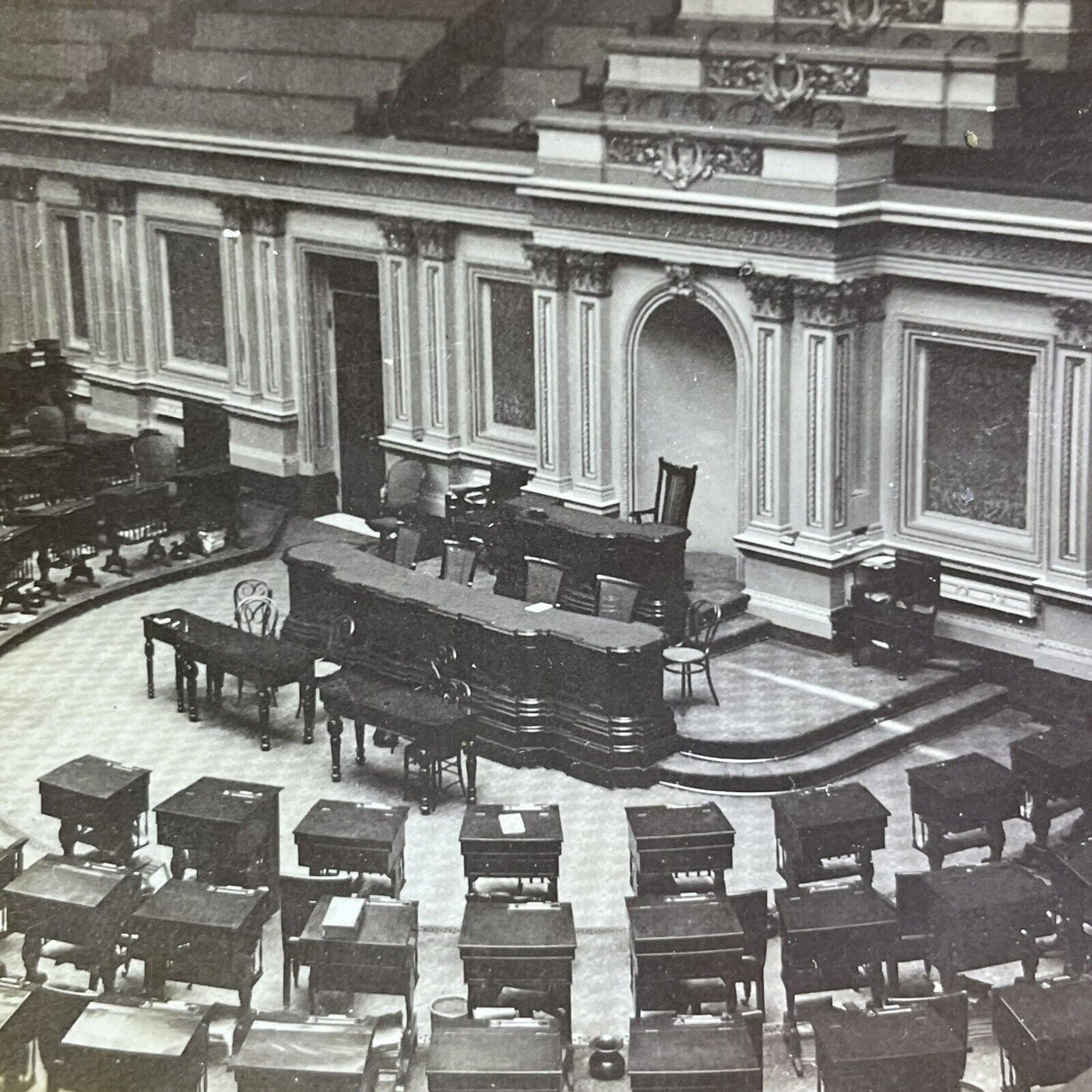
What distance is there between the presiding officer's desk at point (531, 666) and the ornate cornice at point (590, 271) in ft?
11.1

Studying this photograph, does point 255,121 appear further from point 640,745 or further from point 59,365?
point 640,745

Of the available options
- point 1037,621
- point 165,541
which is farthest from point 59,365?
point 1037,621

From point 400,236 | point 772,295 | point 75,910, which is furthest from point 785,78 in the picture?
point 75,910

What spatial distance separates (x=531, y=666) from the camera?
1488 centimetres

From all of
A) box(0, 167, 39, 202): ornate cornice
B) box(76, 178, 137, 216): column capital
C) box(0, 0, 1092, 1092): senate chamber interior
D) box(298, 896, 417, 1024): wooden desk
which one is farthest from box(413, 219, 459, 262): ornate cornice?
box(298, 896, 417, 1024): wooden desk

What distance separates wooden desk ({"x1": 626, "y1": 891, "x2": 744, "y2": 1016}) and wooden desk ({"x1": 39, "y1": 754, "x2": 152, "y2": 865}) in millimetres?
3965

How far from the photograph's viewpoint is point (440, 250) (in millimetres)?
19250

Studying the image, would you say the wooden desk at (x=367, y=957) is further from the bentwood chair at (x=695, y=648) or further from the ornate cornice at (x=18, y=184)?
the ornate cornice at (x=18, y=184)

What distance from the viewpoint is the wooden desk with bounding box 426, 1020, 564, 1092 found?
9523 millimetres

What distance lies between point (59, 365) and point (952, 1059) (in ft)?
58.7

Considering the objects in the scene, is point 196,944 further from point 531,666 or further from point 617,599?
point 617,599

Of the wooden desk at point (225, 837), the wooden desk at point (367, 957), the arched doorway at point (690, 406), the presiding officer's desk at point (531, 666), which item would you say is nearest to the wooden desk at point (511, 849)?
the wooden desk at point (367, 957)

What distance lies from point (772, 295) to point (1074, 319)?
274 cm

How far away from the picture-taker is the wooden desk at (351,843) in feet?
39.0
